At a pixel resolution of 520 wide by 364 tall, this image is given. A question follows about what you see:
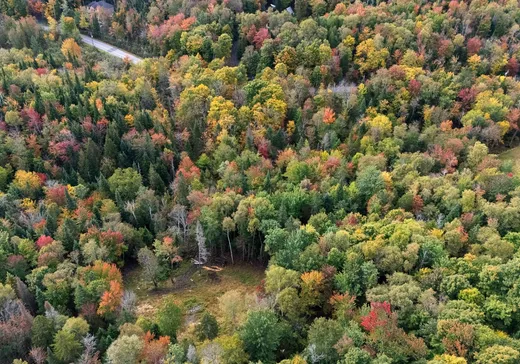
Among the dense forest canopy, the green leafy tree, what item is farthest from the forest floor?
the green leafy tree

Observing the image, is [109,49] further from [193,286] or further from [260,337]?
[260,337]

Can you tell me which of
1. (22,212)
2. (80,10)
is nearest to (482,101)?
(22,212)

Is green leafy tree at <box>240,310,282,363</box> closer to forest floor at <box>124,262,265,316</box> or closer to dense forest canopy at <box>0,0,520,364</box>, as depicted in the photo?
dense forest canopy at <box>0,0,520,364</box>

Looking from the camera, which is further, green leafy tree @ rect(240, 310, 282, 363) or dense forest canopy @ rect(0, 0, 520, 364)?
dense forest canopy @ rect(0, 0, 520, 364)

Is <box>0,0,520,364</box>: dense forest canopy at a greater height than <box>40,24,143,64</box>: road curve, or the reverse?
<box>40,24,143,64</box>: road curve

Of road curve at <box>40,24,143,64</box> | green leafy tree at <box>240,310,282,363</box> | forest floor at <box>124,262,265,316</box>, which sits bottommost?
forest floor at <box>124,262,265,316</box>

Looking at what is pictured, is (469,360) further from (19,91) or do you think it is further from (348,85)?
(19,91)

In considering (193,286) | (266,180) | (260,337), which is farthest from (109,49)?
(260,337)
